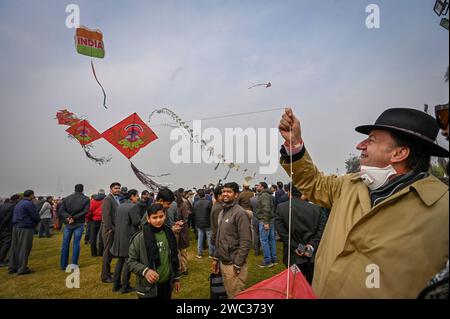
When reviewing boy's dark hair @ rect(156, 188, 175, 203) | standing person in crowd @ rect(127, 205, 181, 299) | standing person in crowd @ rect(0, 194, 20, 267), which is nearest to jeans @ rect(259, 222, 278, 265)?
boy's dark hair @ rect(156, 188, 175, 203)

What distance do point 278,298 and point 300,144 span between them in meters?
1.17

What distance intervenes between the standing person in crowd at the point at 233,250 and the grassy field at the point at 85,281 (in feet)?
5.35

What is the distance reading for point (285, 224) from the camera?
5152 mm

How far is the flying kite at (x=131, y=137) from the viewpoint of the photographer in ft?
25.5

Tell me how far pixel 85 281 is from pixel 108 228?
1516mm

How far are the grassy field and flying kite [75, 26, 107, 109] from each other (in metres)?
6.46

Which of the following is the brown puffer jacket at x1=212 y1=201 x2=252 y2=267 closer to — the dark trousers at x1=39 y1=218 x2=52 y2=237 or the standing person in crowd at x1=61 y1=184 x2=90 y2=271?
the standing person in crowd at x1=61 y1=184 x2=90 y2=271

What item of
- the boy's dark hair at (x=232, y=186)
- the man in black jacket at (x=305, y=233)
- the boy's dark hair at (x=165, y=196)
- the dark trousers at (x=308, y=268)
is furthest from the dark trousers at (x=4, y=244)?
the dark trousers at (x=308, y=268)

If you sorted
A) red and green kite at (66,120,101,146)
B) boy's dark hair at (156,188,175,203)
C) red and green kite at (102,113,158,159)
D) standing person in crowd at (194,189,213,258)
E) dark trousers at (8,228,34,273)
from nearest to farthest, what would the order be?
boy's dark hair at (156,188,175,203) < red and green kite at (102,113,158,159) < dark trousers at (8,228,34,273) < red and green kite at (66,120,101,146) < standing person in crowd at (194,189,213,258)

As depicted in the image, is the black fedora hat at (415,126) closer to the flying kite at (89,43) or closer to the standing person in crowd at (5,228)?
the flying kite at (89,43)

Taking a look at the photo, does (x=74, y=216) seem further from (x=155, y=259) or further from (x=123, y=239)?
(x=155, y=259)

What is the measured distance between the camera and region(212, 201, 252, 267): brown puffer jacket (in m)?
4.57

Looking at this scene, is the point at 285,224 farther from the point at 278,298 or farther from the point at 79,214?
the point at 79,214
